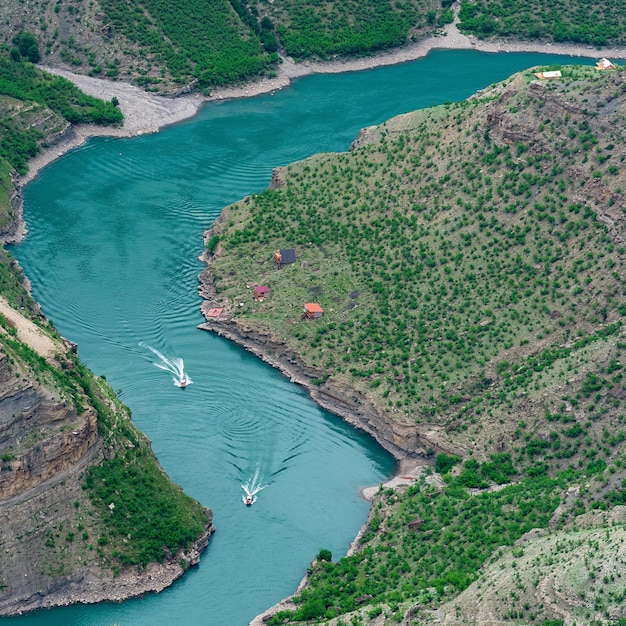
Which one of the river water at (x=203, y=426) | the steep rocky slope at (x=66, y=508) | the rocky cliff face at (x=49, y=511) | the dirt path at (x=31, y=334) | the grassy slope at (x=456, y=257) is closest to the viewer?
the rocky cliff face at (x=49, y=511)

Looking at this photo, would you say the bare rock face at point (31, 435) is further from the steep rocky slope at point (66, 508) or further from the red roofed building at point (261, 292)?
the red roofed building at point (261, 292)

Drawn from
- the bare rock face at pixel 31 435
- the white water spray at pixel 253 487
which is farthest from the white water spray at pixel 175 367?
the bare rock face at pixel 31 435

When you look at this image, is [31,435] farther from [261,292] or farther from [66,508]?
[261,292]

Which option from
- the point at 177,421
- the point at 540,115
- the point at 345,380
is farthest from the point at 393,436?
the point at 540,115

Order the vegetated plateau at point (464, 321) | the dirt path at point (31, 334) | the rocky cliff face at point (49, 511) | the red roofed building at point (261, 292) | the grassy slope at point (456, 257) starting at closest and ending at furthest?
the vegetated plateau at point (464, 321), the rocky cliff face at point (49, 511), the dirt path at point (31, 334), the grassy slope at point (456, 257), the red roofed building at point (261, 292)

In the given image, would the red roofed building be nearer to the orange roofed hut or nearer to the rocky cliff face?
the orange roofed hut

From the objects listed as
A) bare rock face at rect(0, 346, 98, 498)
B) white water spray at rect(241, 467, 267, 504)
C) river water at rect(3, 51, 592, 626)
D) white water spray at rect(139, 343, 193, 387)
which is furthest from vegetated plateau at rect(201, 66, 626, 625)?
bare rock face at rect(0, 346, 98, 498)

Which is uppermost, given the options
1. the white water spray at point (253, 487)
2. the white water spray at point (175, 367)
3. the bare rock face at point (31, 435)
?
the bare rock face at point (31, 435)

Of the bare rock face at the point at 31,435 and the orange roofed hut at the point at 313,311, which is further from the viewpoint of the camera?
the orange roofed hut at the point at 313,311
